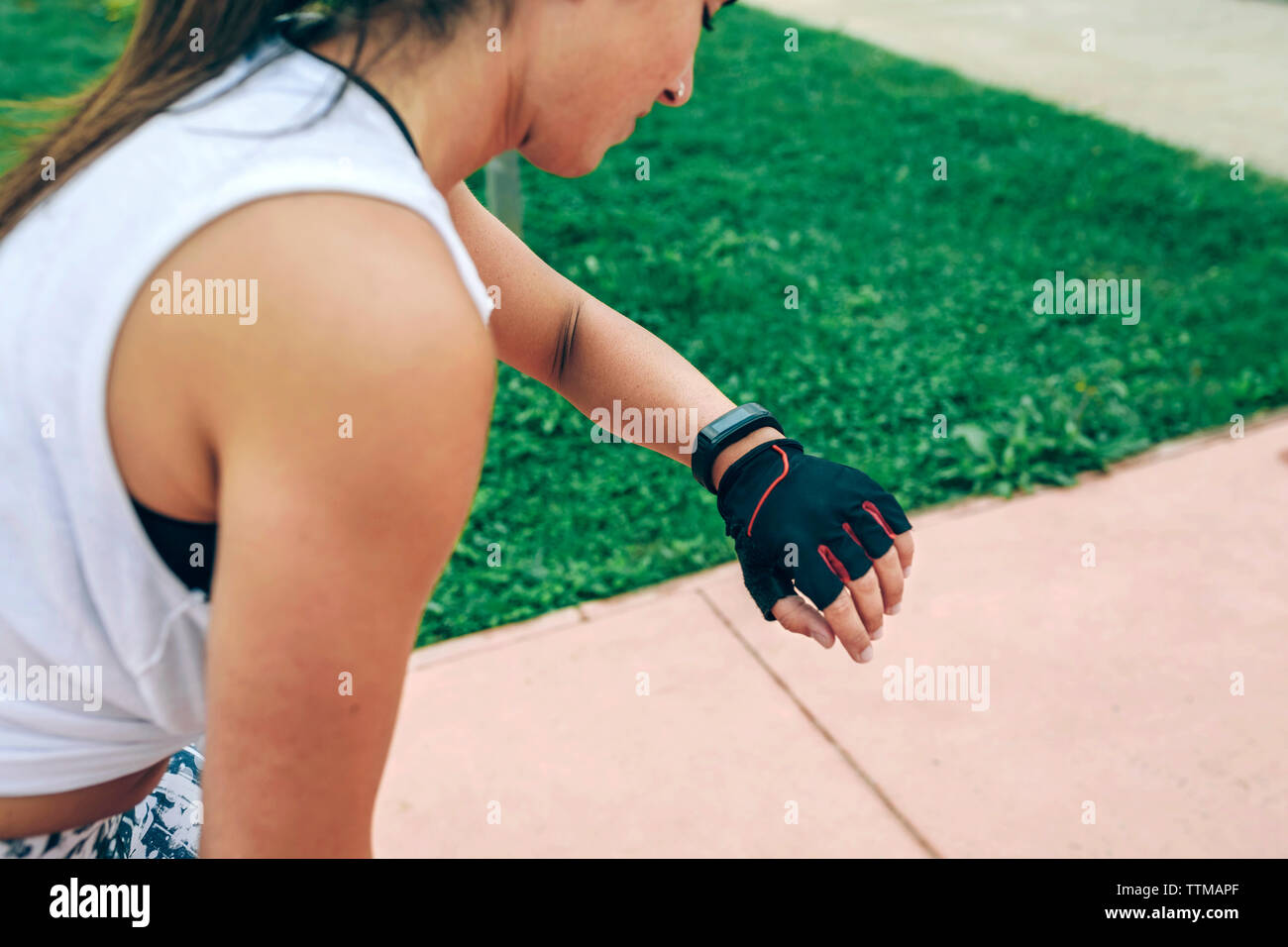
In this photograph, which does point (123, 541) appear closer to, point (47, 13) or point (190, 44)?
point (190, 44)

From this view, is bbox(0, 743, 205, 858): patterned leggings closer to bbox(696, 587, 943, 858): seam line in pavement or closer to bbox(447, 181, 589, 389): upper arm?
bbox(447, 181, 589, 389): upper arm

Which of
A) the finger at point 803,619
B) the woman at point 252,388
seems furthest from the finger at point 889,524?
the woman at point 252,388

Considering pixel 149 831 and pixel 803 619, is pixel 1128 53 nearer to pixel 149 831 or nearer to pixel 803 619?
pixel 803 619

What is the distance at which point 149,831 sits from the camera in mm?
1306

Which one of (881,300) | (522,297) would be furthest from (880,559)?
(881,300)

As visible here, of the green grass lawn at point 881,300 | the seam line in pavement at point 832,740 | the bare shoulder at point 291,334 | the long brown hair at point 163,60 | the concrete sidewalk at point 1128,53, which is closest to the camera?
the bare shoulder at point 291,334

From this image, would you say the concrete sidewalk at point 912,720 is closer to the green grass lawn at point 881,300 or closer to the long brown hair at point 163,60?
the green grass lawn at point 881,300

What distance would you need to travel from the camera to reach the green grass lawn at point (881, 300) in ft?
12.2

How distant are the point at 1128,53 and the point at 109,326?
919cm

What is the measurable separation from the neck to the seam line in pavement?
1.90 m

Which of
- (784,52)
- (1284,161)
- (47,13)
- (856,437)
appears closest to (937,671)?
(856,437)

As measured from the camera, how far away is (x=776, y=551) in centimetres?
154

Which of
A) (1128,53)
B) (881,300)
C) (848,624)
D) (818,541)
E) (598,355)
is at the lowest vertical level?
(848,624)

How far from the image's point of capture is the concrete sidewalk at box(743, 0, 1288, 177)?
6.84m
